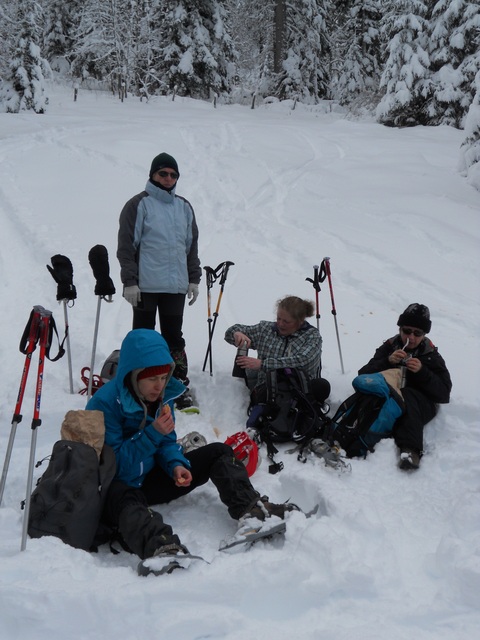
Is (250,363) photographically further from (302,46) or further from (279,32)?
(302,46)

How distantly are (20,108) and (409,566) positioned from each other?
23.1 meters

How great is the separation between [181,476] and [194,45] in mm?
26931

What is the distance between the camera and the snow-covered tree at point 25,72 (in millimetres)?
21344

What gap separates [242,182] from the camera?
12844 millimetres

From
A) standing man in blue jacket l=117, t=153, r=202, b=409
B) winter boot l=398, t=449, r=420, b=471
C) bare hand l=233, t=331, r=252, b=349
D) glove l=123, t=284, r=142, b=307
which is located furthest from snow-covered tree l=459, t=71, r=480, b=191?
glove l=123, t=284, r=142, b=307

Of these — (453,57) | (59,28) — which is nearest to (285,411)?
(453,57)

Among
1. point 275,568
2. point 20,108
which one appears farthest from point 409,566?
point 20,108

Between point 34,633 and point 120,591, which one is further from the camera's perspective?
Answer: point 120,591

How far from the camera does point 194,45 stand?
26.2 m

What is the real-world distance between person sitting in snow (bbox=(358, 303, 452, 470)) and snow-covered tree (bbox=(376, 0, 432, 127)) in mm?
16969

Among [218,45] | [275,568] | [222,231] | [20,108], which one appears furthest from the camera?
[218,45]

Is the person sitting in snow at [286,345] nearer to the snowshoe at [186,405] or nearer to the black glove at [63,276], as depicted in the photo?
the snowshoe at [186,405]

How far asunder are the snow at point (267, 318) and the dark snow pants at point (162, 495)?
19cm

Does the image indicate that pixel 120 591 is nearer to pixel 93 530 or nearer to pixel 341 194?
pixel 93 530
